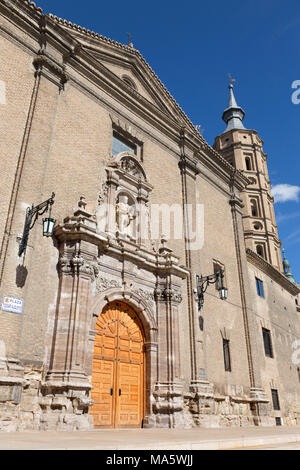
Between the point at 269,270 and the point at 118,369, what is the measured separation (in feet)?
46.0

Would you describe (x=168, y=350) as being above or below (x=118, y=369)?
above

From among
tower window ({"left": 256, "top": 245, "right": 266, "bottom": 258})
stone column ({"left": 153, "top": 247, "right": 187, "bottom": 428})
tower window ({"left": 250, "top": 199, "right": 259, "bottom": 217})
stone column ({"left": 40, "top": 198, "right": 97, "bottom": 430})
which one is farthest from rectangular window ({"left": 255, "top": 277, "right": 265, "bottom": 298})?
tower window ({"left": 250, "top": 199, "right": 259, "bottom": 217})

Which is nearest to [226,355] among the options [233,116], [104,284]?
[104,284]

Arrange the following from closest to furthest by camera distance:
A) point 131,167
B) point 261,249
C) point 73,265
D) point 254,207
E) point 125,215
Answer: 1. point 73,265
2. point 125,215
3. point 131,167
4. point 261,249
5. point 254,207

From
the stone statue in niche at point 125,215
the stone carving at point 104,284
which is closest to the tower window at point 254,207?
the stone statue in niche at point 125,215

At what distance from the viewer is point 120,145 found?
581 inches

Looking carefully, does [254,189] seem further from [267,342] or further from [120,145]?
[120,145]

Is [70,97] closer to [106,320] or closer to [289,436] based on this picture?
[106,320]

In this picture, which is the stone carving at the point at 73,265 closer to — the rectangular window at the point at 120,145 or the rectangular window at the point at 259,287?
the rectangular window at the point at 120,145

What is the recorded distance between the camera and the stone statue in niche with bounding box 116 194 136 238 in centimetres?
1299

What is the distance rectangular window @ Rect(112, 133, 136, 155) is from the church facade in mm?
55

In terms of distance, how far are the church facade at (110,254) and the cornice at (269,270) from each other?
7.16 ft

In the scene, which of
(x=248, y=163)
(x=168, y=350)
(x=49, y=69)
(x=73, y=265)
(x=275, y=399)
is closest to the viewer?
(x=73, y=265)
